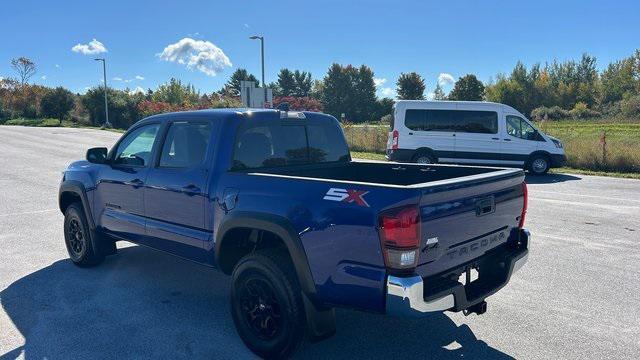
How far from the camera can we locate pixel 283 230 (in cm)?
327

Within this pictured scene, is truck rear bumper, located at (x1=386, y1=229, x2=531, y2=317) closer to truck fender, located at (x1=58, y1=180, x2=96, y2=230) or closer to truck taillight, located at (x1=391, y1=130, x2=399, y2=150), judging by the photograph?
truck fender, located at (x1=58, y1=180, x2=96, y2=230)

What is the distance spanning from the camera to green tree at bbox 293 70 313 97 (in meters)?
97.8

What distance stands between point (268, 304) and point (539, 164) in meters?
14.3

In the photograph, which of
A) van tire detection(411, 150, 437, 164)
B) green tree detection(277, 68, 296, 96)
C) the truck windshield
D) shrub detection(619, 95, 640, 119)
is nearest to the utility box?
van tire detection(411, 150, 437, 164)

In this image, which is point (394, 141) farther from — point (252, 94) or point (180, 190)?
point (180, 190)

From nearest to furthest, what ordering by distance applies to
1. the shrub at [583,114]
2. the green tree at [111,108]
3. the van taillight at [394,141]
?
the van taillight at [394,141] → the green tree at [111,108] → the shrub at [583,114]

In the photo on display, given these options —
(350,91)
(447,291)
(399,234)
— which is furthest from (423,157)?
(350,91)

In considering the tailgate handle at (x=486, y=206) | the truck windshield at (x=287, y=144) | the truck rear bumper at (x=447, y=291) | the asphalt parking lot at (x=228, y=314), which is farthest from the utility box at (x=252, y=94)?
the tailgate handle at (x=486, y=206)

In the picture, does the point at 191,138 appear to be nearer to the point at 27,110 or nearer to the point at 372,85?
the point at 27,110

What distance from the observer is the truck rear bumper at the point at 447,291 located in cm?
281

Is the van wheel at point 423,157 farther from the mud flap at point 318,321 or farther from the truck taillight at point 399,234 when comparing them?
the truck taillight at point 399,234

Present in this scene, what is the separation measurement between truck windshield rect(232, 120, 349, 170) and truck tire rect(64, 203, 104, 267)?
252 centimetres

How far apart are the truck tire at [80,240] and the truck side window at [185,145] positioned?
1.68 meters

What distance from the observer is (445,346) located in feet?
12.3
